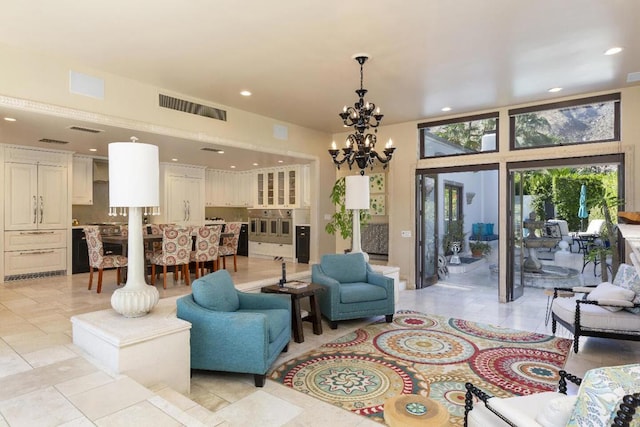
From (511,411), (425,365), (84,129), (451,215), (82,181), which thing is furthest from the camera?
(451,215)

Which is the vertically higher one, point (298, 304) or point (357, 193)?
point (357, 193)

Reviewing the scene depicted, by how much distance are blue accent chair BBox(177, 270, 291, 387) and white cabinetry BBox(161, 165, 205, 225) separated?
5.90 meters

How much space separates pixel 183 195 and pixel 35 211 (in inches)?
115

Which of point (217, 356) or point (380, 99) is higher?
point (380, 99)

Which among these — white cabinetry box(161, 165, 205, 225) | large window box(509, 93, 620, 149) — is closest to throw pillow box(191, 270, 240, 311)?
large window box(509, 93, 620, 149)

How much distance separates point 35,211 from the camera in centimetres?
661

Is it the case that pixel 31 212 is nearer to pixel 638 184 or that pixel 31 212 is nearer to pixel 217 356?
pixel 217 356

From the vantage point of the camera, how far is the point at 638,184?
15.8 feet

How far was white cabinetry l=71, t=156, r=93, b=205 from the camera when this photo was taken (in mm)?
7500

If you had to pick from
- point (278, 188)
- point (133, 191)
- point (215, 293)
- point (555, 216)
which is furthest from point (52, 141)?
point (555, 216)

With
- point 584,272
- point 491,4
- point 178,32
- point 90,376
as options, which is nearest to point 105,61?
point 178,32

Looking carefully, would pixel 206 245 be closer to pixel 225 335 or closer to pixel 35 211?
pixel 35 211

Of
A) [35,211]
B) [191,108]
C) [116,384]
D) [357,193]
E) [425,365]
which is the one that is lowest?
[425,365]

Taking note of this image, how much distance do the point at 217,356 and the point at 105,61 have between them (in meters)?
3.30
